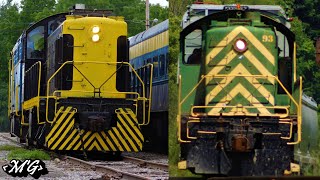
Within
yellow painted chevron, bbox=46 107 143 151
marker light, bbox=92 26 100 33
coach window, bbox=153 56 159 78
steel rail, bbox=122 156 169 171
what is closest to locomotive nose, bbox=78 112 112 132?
yellow painted chevron, bbox=46 107 143 151

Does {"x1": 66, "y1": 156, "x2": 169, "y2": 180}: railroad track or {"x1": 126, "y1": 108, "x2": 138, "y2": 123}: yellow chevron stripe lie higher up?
{"x1": 126, "y1": 108, "x2": 138, "y2": 123}: yellow chevron stripe

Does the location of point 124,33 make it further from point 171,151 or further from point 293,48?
point 293,48

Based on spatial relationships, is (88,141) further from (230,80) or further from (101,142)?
(230,80)

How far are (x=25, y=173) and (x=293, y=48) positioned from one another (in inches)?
192

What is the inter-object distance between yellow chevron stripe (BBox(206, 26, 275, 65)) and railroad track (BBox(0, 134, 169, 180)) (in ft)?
7.34

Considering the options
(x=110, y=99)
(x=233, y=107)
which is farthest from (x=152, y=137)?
(x=233, y=107)

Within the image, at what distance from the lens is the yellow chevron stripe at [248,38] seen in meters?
9.56

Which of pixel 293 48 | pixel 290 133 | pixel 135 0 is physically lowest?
pixel 290 133

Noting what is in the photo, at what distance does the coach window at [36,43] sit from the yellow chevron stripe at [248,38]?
943cm

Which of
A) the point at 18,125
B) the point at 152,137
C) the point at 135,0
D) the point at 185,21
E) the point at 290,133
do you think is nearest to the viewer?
the point at 290,133

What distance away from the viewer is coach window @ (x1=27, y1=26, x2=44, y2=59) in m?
18.4

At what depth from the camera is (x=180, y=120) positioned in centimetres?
902

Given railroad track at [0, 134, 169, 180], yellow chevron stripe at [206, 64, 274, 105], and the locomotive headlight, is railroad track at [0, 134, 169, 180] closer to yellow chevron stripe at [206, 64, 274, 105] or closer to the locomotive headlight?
yellow chevron stripe at [206, 64, 274, 105]

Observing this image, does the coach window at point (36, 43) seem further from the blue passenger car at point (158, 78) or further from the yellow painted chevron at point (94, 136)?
the yellow painted chevron at point (94, 136)
